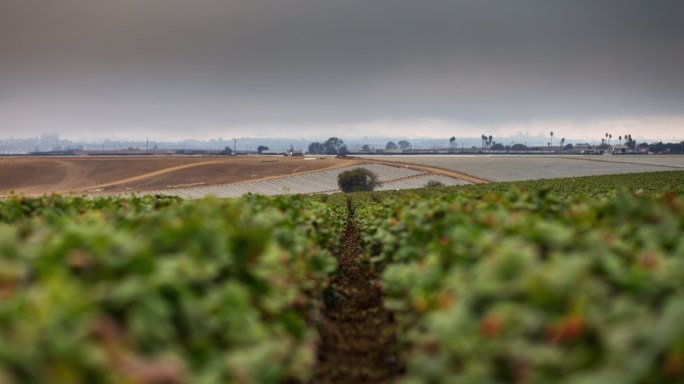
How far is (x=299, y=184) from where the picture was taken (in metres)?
91.2

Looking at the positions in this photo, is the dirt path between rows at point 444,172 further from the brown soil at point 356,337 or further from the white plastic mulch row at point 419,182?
the brown soil at point 356,337

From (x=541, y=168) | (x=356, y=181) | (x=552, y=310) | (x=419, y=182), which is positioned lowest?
(x=419, y=182)

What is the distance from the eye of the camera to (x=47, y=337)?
2848 mm

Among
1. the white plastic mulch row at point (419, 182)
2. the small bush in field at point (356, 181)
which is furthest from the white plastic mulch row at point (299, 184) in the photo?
the small bush in field at point (356, 181)

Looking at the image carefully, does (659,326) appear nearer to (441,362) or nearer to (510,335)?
(510,335)

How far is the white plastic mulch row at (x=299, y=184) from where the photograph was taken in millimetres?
83750

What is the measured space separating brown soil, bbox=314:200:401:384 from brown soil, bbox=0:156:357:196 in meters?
86.0

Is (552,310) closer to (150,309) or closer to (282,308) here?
(150,309)

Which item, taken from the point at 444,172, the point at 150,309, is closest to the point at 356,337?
the point at 150,309

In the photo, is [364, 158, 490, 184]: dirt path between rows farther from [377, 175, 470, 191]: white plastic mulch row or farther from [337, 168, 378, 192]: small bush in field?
[337, 168, 378, 192]: small bush in field

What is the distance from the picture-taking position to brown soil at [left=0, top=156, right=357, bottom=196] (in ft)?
317

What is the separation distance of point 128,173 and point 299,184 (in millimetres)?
34860

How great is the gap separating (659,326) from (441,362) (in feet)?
3.92

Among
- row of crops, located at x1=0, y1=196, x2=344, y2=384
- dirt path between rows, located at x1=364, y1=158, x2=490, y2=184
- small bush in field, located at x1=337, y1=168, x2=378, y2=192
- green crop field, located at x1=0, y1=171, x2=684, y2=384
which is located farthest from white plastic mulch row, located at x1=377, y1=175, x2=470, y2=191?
row of crops, located at x1=0, y1=196, x2=344, y2=384
